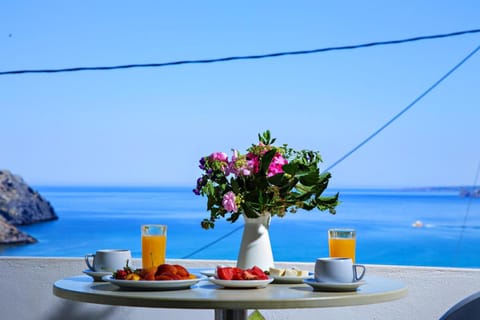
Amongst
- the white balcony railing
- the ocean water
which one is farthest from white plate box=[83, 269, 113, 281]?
the ocean water

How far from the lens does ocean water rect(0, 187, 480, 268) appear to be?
14938 millimetres

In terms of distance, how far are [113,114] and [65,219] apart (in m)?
2.77

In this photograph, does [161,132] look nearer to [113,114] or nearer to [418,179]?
[113,114]

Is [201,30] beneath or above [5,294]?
above

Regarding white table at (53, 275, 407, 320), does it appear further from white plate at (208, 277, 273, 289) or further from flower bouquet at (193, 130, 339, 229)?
flower bouquet at (193, 130, 339, 229)

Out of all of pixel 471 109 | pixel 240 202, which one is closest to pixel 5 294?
pixel 240 202

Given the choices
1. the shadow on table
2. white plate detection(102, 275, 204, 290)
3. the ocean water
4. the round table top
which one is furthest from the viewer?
the ocean water

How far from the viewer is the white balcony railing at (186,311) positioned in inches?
95.3

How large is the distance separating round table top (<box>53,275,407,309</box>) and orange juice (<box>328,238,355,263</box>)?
0.17 metres

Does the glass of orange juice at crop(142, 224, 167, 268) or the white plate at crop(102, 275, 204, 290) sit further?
the glass of orange juice at crop(142, 224, 167, 268)

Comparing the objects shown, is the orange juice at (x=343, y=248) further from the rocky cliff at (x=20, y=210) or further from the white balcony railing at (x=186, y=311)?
the rocky cliff at (x=20, y=210)

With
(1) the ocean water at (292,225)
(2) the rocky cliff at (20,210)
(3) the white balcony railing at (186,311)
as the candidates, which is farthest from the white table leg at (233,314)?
(2) the rocky cliff at (20,210)

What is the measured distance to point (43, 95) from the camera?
57.3 ft

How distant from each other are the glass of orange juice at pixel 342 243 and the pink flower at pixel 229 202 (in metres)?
0.26
